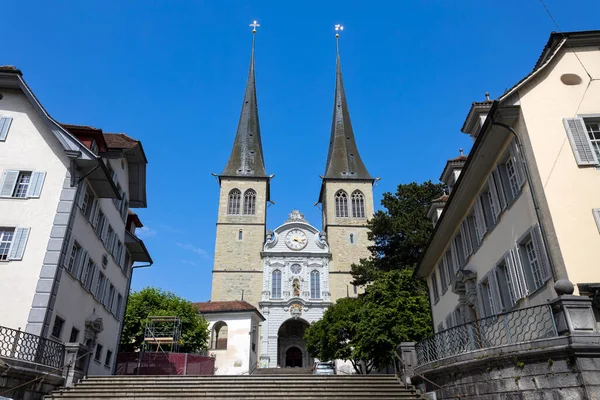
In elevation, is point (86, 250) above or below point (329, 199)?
below

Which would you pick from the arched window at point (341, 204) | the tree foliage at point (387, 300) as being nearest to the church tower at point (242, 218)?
the arched window at point (341, 204)

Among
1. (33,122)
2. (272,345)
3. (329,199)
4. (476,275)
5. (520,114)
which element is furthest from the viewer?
(329,199)

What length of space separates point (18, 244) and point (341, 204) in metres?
51.3

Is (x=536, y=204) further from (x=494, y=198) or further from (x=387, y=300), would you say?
(x=387, y=300)

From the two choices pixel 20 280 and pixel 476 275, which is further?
pixel 476 275

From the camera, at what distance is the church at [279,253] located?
174 feet

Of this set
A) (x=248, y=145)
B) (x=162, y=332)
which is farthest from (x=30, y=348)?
(x=248, y=145)

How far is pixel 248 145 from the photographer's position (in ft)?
227

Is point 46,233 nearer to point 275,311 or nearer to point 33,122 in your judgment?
point 33,122

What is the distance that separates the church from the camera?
174ft


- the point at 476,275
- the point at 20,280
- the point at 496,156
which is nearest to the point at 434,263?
the point at 476,275

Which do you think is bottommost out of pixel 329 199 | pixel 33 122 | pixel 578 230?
pixel 578 230

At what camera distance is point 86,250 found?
18.7 meters

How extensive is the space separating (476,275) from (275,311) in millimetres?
40930
